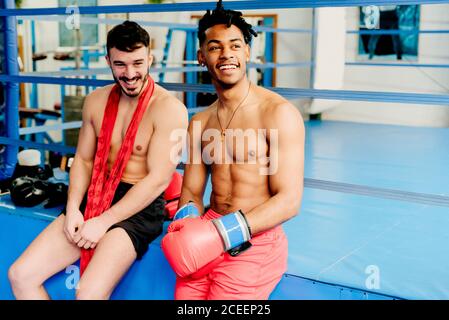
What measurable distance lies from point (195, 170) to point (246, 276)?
38cm

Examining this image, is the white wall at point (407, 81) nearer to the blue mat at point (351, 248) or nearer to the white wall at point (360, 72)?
the white wall at point (360, 72)

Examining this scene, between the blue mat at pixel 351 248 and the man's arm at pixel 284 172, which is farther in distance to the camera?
the blue mat at pixel 351 248

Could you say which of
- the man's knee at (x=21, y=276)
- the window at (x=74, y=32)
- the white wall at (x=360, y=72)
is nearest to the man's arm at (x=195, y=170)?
the man's knee at (x=21, y=276)

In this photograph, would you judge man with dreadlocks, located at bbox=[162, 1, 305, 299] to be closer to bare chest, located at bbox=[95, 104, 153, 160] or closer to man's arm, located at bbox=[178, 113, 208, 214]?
man's arm, located at bbox=[178, 113, 208, 214]

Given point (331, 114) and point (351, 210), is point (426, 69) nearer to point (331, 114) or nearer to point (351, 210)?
point (331, 114)

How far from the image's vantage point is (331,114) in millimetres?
6758

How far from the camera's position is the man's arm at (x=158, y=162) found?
5.86ft

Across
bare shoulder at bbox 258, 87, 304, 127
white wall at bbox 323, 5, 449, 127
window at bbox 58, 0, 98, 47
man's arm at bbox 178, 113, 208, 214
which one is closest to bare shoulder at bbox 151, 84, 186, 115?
man's arm at bbox 178, 113, 208, 214

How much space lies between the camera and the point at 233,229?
1.48m

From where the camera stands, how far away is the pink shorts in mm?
1528

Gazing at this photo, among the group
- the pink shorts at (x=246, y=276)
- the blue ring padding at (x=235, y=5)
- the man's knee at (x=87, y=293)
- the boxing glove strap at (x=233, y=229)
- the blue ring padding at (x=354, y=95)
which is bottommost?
the man's knee at (x=87, y=293)

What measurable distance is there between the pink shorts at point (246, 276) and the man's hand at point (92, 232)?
0.30m

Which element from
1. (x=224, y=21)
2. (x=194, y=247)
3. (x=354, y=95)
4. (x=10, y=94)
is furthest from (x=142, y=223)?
(x=10, y=94)

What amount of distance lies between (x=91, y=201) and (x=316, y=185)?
77 cm
